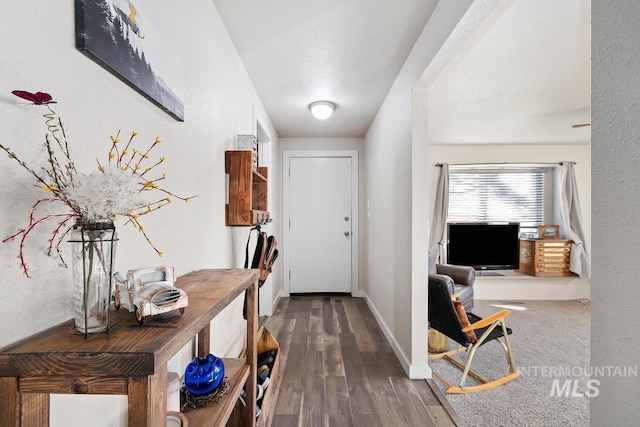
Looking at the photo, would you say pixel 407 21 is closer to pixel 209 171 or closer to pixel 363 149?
pixel 209 171

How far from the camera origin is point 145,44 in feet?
3.16

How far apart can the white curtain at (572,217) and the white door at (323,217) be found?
3276 millimetres

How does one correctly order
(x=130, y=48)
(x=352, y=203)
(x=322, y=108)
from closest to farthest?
(x=130, y=48) → (x=322, y=108) → (x=352, y=203)

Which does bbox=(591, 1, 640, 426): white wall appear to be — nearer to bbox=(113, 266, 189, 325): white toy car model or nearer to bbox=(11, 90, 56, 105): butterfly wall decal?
bbox=(113, 266, 189, 325): white toy car model

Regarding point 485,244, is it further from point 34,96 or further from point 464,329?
point 34,96

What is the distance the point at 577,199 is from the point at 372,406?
4.68 meters

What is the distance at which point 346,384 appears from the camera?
83.7 inches

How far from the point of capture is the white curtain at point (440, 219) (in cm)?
469

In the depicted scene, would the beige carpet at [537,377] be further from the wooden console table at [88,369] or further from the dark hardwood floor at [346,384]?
the wooden console table at [88,369]

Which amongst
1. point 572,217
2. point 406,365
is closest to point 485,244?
point 572,217

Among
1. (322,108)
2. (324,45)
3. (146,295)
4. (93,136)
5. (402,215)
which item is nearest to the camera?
(146,295)

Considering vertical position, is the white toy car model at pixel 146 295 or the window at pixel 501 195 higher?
the window at pixel 501 195

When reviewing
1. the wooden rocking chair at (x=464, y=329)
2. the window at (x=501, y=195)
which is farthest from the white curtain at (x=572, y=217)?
the wooden rocking chair at (x=464, y=329)

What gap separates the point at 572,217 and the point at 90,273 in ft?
19.3
